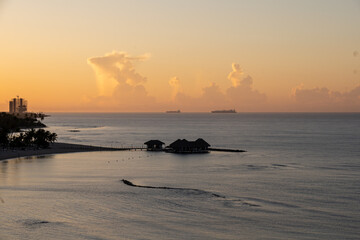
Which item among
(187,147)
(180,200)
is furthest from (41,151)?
(180,200)

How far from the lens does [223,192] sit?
4972 cm

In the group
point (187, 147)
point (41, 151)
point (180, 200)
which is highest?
point (187, 147)

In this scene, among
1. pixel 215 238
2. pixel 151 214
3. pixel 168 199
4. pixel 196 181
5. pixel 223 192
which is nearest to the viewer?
pixel 215 238

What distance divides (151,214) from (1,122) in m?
104

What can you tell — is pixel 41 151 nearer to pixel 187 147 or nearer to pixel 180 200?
pixel 187 147

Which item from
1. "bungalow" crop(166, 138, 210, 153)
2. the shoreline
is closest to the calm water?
the shoreline

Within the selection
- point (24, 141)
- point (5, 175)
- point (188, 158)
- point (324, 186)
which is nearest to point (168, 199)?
point (324, 186)

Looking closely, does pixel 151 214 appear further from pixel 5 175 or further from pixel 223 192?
pixel 5 175

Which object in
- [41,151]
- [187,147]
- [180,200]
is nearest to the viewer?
[180,200]

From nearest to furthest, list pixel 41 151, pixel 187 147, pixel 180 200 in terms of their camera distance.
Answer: pixel 180 200
pixel 41 151
pixel 187 147

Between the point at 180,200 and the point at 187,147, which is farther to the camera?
the point at 187,147

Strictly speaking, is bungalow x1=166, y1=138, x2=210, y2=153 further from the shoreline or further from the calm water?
the calm water

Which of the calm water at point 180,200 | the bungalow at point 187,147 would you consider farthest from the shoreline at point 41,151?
the bungalow at point 187,147

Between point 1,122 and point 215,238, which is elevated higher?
point 1,122
